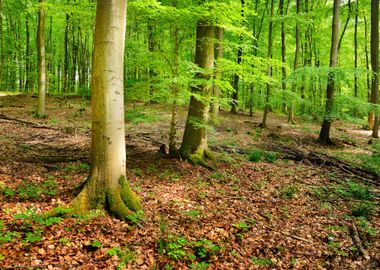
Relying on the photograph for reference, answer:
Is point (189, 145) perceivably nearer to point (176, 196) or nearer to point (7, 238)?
point (176, 196)

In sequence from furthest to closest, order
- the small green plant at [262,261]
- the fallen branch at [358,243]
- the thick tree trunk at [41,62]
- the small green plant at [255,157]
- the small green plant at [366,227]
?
the thick tree trunk at [41,62] < the small green plant at [255,157] < the small green plant at [366,227] < the fallen branch at [358,243] < the small green plant at [262,261]

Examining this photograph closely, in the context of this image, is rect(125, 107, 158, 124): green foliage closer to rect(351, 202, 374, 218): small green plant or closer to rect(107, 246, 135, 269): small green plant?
rect(107, 246, 135, 269): small green plant

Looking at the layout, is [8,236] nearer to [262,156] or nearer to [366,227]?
[366,227]

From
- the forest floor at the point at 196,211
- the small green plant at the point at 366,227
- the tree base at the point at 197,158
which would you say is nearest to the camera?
the forest floor at the point at 196,211

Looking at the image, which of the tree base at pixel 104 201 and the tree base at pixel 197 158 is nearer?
the tree base at pixel 104 201

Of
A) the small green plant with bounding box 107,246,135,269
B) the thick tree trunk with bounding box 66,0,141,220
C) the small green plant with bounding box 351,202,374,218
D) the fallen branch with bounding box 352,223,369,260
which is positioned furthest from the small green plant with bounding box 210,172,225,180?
the small green plant with bounding box 107,246,135,269

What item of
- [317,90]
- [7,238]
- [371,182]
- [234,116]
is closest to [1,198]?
[7,238]

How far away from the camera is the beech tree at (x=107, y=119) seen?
16.2 ft

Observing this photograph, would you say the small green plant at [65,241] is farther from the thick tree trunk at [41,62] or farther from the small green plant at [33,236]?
the thick tree trunk at [41,62]

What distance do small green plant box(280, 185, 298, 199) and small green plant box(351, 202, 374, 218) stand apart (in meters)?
1.49

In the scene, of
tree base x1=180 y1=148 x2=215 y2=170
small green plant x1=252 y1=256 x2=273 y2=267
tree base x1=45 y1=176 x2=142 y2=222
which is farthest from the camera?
tree base x1=180 y1=148 x2=215 y2=170

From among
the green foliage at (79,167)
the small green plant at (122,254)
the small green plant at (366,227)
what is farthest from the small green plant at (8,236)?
the small green plant at (366,227)

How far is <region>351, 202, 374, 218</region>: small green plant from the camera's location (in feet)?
23.2

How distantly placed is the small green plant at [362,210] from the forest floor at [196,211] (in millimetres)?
33
